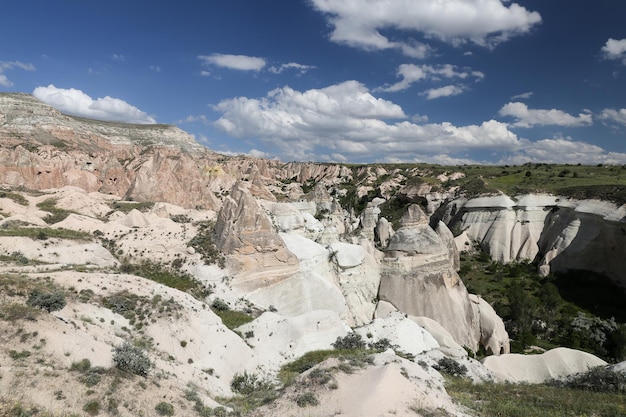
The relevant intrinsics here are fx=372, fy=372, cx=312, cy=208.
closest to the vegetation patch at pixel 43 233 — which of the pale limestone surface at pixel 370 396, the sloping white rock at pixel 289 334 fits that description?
the sloping white rock at pixel 289 334

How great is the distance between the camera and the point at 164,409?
32.7ft

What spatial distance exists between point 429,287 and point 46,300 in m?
25.3

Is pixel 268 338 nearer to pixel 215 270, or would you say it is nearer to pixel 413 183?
pixel 215 270

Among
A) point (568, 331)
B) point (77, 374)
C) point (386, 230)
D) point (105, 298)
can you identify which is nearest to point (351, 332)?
point (105, 298)

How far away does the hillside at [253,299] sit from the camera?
35.9 ft

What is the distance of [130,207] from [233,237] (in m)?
21.0

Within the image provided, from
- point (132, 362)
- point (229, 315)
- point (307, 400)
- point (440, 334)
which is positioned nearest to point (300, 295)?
point (229, 315)

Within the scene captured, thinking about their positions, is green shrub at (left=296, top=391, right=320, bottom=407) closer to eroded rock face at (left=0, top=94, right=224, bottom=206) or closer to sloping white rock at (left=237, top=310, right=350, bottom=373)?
sloping white rock at (left=237, top=310, right=350, bottom=373)

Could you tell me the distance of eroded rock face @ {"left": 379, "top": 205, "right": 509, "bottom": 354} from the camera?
29.2 meters

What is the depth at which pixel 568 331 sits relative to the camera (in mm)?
37312

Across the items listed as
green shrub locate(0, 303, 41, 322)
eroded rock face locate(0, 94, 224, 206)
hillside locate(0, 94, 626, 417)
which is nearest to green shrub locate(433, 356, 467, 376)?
hillside locate(0, 94, 626, 417)

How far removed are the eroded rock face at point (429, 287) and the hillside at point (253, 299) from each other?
0.42 ft

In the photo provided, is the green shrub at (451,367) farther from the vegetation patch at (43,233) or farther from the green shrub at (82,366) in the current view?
the vegetation patch at (43,233)

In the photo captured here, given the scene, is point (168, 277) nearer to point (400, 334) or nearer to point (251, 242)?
point (251, 242)
